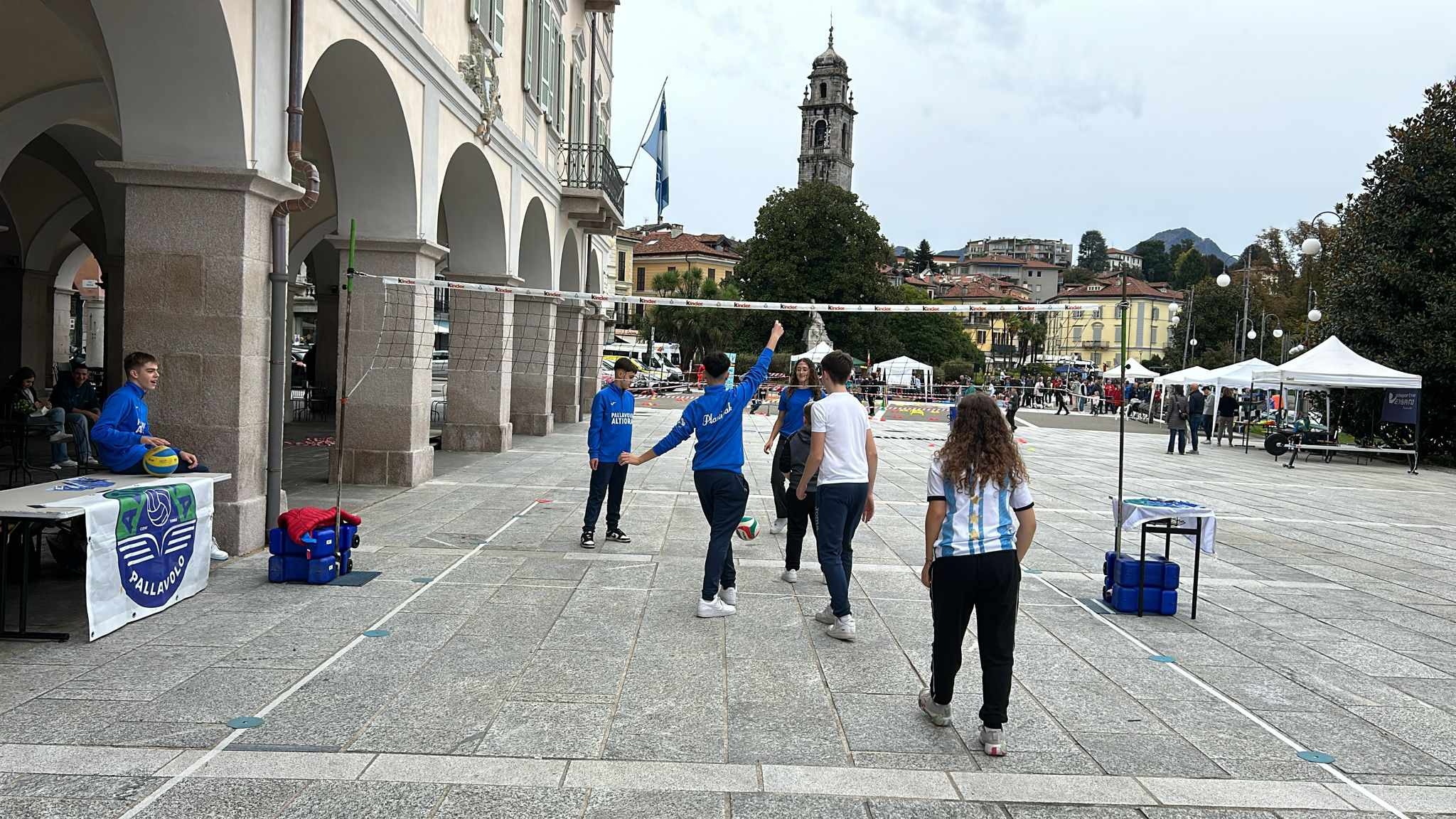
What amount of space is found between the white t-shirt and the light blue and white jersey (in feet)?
4.90

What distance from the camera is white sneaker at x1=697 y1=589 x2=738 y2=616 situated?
6.76 meters

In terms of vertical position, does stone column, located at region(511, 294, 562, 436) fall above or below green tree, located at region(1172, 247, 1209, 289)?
below

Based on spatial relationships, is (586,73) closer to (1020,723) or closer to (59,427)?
(59,427)

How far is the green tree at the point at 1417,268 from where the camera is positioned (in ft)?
79.5

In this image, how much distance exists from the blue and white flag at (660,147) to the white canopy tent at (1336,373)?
1510cm

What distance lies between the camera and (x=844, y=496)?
20.3 feet

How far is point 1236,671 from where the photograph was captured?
6.00 meters

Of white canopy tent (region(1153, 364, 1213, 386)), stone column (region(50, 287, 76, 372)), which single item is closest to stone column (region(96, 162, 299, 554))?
stone column (region(50, 287, 76, 372))

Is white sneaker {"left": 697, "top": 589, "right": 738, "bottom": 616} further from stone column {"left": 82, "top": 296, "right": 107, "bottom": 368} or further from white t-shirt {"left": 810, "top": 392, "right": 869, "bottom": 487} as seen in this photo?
stone column {"left": 82, "top": 296, "right": 107, "bottom": 368}

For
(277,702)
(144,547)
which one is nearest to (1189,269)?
(144,547)

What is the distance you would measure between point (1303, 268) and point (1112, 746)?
177ft

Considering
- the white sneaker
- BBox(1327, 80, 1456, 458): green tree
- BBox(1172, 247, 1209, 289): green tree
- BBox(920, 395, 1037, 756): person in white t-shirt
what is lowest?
the white sneaker

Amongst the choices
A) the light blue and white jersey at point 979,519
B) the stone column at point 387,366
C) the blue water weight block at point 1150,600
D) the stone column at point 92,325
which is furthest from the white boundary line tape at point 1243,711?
the stone column at point 92,325

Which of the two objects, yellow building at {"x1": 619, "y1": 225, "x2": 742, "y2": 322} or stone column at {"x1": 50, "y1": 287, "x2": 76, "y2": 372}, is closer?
stone column at {"x1": 50, "y1": 287, "x2": 76, "y2": 372}
